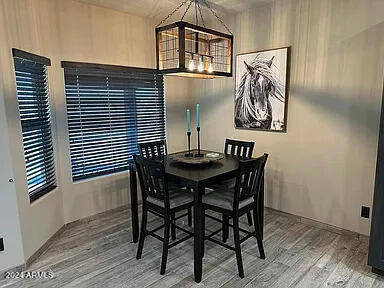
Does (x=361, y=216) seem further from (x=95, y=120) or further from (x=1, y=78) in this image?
(x=1, y=78)

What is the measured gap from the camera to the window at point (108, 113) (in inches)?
130

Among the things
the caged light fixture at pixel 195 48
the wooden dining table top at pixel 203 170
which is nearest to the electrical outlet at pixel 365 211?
the wooden dining table top at pixel 203 170

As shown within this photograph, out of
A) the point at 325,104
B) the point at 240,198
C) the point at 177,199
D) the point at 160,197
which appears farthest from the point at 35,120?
the point at 325,104

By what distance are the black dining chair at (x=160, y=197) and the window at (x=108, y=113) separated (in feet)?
1.98

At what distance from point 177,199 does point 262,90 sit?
1847mm

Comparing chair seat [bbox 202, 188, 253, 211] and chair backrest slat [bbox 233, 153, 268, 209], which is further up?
chair backrest slat [bbox 233, 153, 268, 209]

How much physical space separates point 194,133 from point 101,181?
1.71 m

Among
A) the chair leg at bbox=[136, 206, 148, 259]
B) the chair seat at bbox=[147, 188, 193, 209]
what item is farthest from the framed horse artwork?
the chair leg at bbox=[136, 206, 148, 259]

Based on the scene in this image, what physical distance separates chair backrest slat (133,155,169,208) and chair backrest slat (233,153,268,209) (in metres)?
A: 0.63

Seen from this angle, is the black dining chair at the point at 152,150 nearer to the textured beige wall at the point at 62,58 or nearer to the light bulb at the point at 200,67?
the textured beige wall at the point at 62,58

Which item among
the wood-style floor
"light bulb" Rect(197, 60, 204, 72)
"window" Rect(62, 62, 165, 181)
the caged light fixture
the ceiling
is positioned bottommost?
the wood-style floor

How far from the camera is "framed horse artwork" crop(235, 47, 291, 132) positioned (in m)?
3.31

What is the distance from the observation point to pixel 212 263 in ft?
8.39

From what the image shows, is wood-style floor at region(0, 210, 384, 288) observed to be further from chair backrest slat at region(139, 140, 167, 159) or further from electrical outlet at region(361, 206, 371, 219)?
chair backrest slat at region(139, 140, 167, 159)
